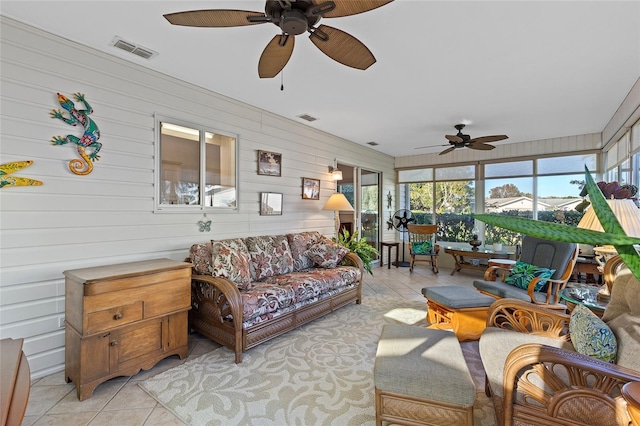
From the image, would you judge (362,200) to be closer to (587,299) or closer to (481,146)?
(481,146)

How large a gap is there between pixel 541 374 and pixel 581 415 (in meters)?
0.19

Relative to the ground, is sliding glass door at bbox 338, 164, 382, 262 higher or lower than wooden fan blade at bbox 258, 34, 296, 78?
lower

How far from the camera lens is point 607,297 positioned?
2.26 m

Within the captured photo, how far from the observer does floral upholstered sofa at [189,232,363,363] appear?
2.67m

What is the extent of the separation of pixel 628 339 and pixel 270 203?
3.66 meters

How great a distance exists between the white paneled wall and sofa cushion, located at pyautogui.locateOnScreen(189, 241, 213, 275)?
0.93 ft

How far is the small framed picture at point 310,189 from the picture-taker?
4859 millimetres

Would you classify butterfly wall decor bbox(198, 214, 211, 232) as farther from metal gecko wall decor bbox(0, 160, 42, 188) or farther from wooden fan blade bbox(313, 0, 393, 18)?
wooden fan blade bbox(313, 0, 393, 18)

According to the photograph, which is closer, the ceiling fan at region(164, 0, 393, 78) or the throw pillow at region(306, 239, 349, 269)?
the ceiling fan at region(164, 0, 393, 78)

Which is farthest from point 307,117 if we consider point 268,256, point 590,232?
point 590,232

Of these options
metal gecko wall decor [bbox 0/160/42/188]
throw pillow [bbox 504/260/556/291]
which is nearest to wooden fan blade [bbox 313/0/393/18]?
metal gecko wall decor [bbox 0/160/42/188]

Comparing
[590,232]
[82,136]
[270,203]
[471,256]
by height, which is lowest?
[471,256]

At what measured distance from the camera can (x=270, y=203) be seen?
4.25 meters

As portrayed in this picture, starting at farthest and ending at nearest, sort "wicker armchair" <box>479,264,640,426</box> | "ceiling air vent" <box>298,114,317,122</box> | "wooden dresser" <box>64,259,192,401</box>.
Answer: "ceiling air vent" <box>298,114,317,122</box> < "wooden dresser" <box>64,259,192,401</box> < "wicker armchair" <box>479,264,640,426</box>
